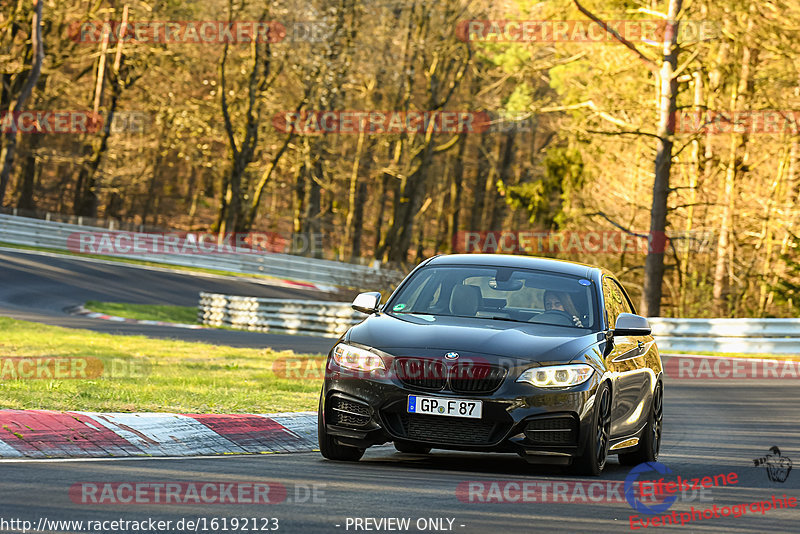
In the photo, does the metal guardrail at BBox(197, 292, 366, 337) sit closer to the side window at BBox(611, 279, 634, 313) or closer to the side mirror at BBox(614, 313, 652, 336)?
the side window at BBox(611, 279, 634, 313)

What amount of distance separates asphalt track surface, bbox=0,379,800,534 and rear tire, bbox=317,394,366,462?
0.34ft

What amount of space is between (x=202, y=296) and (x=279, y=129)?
23.9 metres

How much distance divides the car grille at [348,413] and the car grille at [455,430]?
414mm

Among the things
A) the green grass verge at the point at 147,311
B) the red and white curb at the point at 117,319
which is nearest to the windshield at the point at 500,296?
the red and white curb at the point at 117,319

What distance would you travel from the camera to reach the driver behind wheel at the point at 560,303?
926 cm

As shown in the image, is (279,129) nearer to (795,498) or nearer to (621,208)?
(621,208)

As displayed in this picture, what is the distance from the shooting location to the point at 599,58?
3834cm

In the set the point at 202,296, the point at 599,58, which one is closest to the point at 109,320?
the point at 202,296

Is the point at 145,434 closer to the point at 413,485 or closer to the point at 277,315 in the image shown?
the point at 413,485

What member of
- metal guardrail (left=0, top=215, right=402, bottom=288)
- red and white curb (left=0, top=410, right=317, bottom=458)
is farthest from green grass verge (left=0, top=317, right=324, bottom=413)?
metal guardrail (left=0, top=215, right=402, bottom=288)

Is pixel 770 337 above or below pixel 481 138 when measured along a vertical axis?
below

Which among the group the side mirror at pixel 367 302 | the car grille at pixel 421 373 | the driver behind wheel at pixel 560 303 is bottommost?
the car grille at pixel 421 373

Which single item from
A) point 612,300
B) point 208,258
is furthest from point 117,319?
point 612,300

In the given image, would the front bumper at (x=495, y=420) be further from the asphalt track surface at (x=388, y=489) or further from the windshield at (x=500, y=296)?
the windshield at (x=500, y=296)
